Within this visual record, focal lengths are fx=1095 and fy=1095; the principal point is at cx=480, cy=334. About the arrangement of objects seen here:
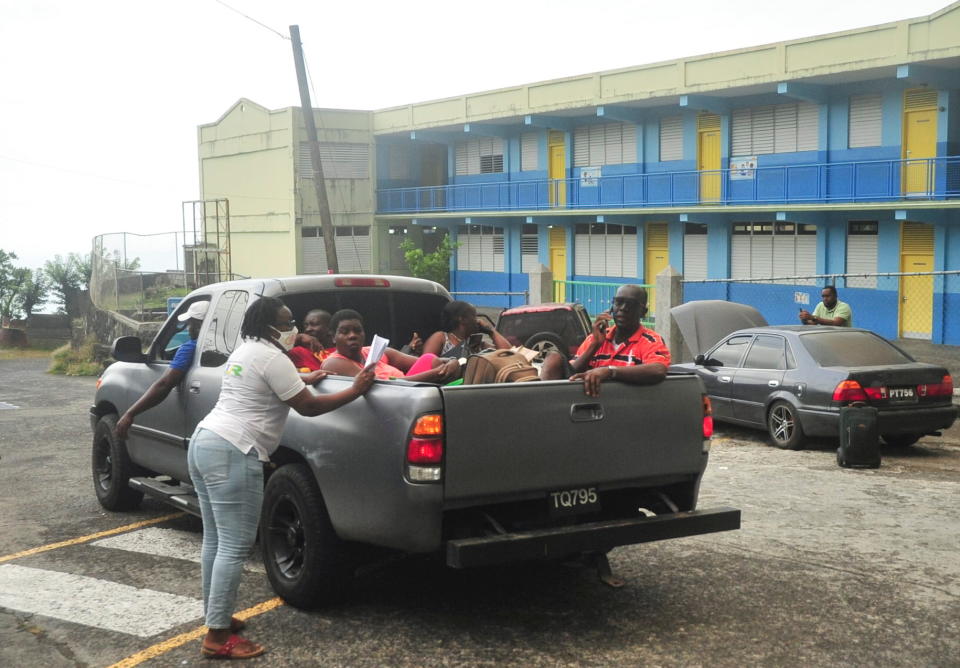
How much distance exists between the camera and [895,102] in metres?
27.4

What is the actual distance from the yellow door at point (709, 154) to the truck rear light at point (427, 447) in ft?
90.5

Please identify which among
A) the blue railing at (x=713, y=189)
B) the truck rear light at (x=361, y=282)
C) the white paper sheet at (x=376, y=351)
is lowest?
the white paper sheet at (x=376, y=351)

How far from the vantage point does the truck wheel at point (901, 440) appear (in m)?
12.3

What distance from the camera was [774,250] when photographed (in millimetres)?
30875

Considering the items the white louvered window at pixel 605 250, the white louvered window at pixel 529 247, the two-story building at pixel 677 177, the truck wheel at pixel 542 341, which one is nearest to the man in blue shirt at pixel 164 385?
the truck wheel at pixel 542 341

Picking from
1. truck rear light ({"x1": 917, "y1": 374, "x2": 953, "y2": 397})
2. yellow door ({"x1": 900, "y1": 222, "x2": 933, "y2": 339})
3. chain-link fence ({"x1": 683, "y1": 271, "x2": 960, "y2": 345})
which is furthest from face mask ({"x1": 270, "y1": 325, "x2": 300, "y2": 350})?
yellow door ({"x1": 900, "y1": 222, "x2": 933, "y2": 339})

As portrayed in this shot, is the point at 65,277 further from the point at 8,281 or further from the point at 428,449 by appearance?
the point at 428,449

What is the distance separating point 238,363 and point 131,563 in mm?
2592

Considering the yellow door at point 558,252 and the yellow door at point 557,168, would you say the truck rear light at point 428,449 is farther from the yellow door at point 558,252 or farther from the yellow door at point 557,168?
the yellow door at point 558,252

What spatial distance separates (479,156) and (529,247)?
4568mm

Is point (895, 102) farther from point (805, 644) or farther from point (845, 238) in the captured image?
point (805, 644)

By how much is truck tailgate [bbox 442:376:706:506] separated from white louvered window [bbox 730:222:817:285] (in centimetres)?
2394

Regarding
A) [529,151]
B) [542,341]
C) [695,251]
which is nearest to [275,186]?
[529,151]

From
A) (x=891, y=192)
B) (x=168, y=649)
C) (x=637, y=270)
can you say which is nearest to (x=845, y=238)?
(x=891, y=192)
